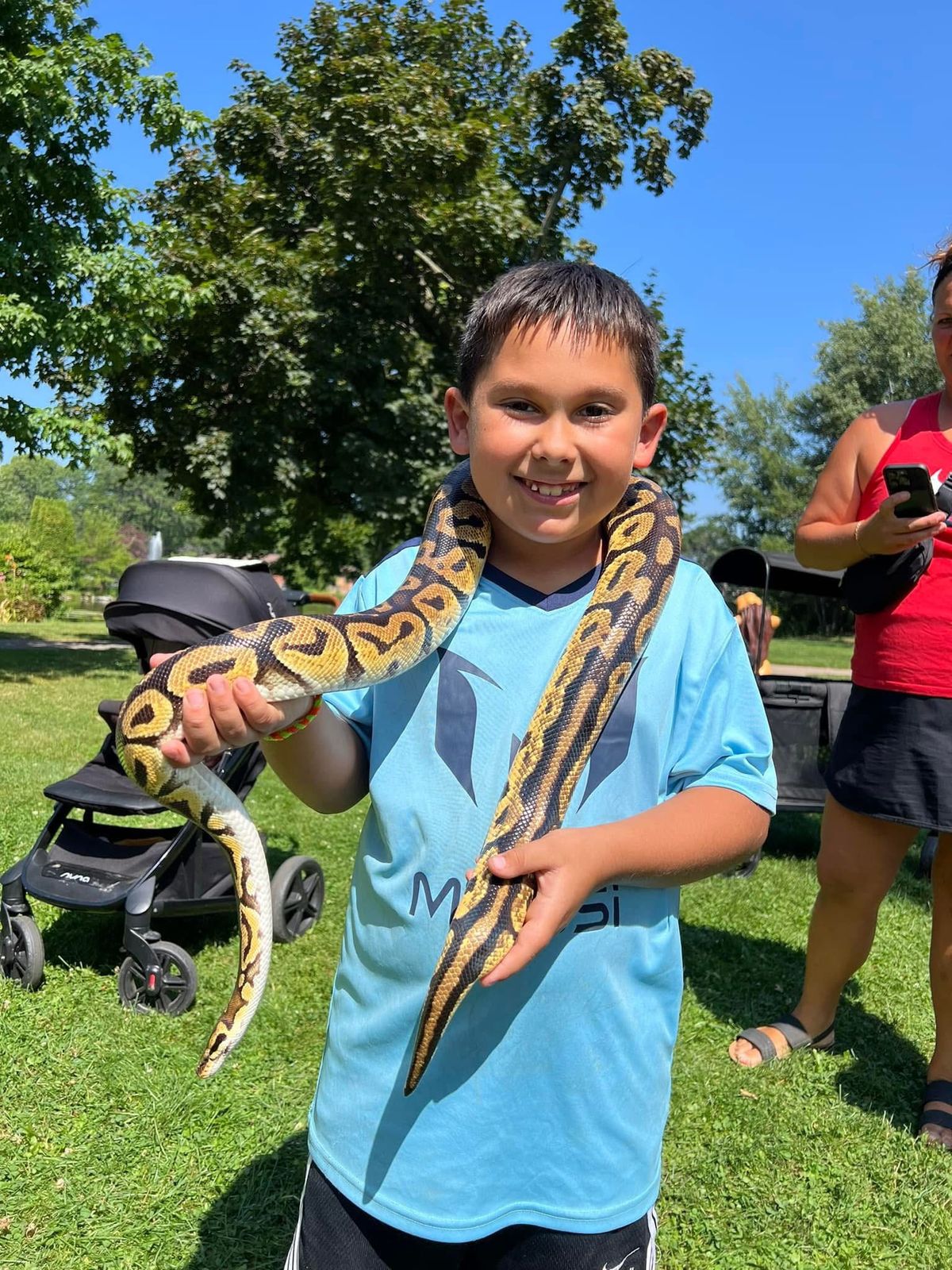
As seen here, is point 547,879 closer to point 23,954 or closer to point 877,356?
point 23,954

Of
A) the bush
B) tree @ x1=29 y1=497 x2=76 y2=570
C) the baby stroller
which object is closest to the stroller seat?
the baby stroller

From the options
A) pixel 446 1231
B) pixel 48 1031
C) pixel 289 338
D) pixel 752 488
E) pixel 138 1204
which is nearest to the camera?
pixel 446 1231

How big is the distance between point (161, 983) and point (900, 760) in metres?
3.77

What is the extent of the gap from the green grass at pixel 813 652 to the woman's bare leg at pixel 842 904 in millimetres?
22949

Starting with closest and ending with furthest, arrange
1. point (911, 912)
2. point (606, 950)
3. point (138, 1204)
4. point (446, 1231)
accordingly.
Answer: point (446, 1231) < point (606, 950) < point (138, 1204) < point (911, 912)

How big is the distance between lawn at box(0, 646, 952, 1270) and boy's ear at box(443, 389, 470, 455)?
9.78 feet

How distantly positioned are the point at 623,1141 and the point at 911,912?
19.8 ft

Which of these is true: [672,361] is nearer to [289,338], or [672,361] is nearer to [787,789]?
[289,338]

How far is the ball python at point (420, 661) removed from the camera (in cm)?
171

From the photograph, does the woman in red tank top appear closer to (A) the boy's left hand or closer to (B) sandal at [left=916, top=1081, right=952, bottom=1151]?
(B) sandal at [left=916, top=1081, right=952, bottom=1151]

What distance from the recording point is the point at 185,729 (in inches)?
71.4

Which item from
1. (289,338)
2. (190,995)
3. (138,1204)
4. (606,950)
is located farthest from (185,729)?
(289,338)

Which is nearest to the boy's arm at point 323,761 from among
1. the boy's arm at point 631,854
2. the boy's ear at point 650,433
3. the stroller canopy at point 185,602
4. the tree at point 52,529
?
the boy's arm at point 631,854

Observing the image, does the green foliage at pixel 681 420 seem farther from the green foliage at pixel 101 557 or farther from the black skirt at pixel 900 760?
the green foliage at pixel 101 557
